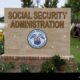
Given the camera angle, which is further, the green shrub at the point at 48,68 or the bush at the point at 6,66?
the bush at the point at 6,66

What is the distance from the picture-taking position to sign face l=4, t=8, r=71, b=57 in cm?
1366

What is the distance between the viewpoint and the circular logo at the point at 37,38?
45.5ft

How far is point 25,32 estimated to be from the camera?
13.8 metres

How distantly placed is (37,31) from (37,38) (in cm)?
24

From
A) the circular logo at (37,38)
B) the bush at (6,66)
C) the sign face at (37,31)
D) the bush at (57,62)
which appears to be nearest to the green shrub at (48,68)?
the bush at (57,62)

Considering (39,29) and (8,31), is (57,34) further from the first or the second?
(8,31)

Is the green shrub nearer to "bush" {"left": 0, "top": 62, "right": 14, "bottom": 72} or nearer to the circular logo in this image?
"bush" {"left": 0, "top": 62, "right": 14, "bottom": 72}

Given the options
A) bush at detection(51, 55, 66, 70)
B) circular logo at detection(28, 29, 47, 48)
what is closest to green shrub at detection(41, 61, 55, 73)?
bush at detection(51, 55, 66, 70)

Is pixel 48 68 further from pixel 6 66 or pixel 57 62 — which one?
pixel 6 66


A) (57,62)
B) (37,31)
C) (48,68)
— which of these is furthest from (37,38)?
(48,68)

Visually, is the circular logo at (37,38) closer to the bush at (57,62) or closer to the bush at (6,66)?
the bush at (57,62)

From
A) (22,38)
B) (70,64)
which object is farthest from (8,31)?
(70,64)
